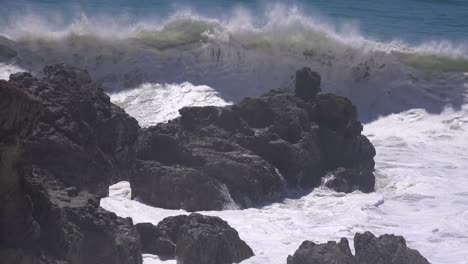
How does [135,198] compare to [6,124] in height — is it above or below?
below

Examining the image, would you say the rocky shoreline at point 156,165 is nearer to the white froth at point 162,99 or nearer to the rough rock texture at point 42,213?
the rough rock texture at point 42,213

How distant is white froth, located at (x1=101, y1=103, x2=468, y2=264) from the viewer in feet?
36.9

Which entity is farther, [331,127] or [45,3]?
[45,3]

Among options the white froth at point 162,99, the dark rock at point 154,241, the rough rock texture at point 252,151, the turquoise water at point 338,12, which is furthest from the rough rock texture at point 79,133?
the turquoise water at point 338,12

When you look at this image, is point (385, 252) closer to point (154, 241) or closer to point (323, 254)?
point (323, 254)

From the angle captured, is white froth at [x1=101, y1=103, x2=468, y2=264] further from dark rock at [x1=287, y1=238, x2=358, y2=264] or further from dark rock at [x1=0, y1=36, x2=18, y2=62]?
dark rock at [x1=0, y1=36, x2=18, y2=62]

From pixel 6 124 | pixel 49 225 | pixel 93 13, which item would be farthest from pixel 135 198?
pixel 93 13

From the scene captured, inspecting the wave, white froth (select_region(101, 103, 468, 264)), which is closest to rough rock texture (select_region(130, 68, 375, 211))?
white froth (select_region(101, 103, 468, 264))

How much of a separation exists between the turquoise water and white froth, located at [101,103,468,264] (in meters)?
5.96

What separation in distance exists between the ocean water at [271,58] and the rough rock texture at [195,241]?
466 centimetres

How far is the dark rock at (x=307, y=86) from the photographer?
1453 centimetres

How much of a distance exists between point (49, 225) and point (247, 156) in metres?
5.41

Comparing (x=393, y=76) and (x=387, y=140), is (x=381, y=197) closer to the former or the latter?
(x=387, y=140)

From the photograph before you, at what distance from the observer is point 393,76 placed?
19891mm
